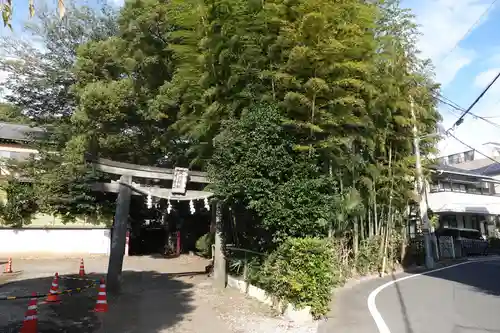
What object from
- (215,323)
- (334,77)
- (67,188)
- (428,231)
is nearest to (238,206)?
(215,323)

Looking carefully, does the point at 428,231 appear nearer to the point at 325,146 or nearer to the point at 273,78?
the point at 325,146

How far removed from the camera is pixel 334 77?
29.5 feet

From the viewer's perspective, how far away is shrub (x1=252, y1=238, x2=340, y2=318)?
758 centimetres

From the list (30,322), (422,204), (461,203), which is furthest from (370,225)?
(461,203)

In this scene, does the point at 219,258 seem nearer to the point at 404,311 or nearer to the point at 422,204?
the point at 404,311

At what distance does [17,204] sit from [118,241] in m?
10.8

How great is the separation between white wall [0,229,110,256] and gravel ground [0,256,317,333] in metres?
5.16

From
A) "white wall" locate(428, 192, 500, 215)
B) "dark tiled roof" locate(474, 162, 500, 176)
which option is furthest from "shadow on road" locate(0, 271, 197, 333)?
"dark tiled roof" locate(474, 162, 500, 176)

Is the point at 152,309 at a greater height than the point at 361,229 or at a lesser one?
lesser

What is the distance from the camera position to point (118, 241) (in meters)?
10.5

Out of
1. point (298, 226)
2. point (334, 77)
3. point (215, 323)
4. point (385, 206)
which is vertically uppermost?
point (334, 77)

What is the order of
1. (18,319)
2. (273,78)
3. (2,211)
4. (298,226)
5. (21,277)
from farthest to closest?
(2,211)
(21,277)
(273,78)
(298,226)
(18,319)

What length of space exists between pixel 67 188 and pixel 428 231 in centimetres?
1541

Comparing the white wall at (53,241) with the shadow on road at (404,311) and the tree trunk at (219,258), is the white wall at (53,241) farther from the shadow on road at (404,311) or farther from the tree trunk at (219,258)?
the shadow on road at (404,311)
